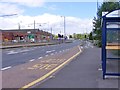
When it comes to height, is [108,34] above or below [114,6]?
below

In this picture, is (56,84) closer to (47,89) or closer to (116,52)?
(47,89)

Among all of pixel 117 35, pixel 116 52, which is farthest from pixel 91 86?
pixel 116 52

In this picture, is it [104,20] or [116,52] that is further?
[116,52]

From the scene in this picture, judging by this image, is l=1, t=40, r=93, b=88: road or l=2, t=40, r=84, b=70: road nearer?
l=1, t=40, r=93, b=88: road

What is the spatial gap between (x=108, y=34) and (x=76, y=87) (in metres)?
4.54

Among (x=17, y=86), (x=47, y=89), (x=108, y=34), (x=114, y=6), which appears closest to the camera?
(x=47, y=89)

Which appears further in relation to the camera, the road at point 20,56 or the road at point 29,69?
the road at point 20,56

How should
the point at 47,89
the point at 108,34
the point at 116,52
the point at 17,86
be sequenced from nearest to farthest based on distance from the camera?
the point at 47,89
the point at 17,86
the point at 108,34
the point at 116,52

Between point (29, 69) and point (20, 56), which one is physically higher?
point (29, 69)

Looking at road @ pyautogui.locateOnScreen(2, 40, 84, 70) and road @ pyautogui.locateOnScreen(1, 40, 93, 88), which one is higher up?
road @ pyautogui.locateOnScreen(1, 40, 93, 88)

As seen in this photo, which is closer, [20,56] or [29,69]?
[29,69]

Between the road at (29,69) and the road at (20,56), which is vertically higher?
the road at (29,69)

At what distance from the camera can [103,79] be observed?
14086 mm

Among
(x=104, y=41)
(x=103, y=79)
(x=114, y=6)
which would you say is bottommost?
(x=103, y=79)
